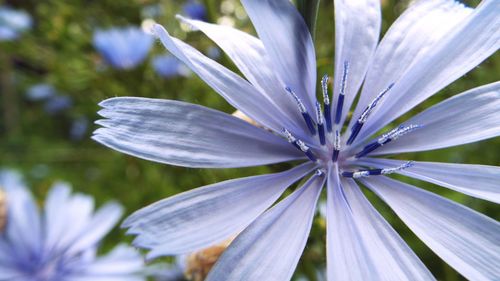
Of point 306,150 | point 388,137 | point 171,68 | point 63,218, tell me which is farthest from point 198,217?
Answer: point 171,68

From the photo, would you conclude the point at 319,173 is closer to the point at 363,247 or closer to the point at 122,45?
the point at 363,247

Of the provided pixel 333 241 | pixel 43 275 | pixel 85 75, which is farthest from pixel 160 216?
pixel 85 75

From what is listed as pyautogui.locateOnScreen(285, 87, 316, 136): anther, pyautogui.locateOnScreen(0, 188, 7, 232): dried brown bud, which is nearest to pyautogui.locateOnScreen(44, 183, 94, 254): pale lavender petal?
pyautogui.locateOnScreen(0, 188, 7, 232): dried brown bud

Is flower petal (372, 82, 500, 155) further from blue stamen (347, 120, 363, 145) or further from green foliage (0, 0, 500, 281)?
green foliage (0, 0, 500, 281)

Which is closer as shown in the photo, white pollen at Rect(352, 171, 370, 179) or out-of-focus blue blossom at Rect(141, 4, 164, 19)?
white pollen at Rect(352, 171, 370, 179)

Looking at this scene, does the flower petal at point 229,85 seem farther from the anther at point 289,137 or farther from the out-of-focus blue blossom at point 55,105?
the out-of-focus blue blossom at point 55,105
